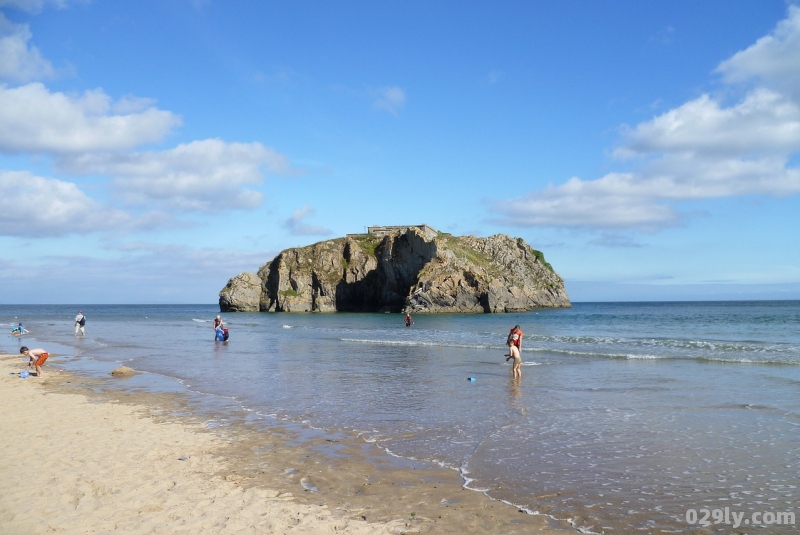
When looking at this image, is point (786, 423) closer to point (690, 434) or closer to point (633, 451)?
point (690, 434)

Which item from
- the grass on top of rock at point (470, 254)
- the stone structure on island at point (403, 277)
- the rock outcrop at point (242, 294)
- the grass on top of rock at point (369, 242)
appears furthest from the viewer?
the rock outcrop at point (242, 294)

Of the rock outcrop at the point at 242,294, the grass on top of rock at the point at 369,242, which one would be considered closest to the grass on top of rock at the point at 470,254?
the grass on top of rock at the point at 369,242

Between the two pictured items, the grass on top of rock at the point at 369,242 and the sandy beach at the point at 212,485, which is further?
the grass on top of rock at the point at 369,242

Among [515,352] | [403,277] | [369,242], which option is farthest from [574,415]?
[369,242]

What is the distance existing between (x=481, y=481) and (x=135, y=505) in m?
5.03

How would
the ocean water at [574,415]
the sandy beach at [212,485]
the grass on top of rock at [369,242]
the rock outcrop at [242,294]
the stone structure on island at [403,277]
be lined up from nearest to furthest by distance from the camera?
the sandy beach at [212,485] < the ocean water at [574,415] < the stone structure on island at [403,277] < the grass on top of rock at [369,242] < the rock outcrop at [242,294]

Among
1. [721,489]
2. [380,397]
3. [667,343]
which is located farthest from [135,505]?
[667,343]

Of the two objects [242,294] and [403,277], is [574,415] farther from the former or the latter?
[242,294]

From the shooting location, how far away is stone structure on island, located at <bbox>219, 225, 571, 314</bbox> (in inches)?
3929

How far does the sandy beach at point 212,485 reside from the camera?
6977mm

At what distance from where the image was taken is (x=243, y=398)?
1659 centimetres

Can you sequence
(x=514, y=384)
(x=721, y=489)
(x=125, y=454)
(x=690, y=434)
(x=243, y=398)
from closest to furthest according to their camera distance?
(x=721, y=489) → (x=125, y=454) → (x=690, y=434) → (x=243, y=398) → (x=514, y=384)

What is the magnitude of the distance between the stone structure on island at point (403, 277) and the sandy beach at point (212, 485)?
8645cm

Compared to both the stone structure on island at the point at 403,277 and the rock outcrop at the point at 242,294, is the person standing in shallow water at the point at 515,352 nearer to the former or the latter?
the stone structure on island at the point at 403,277
